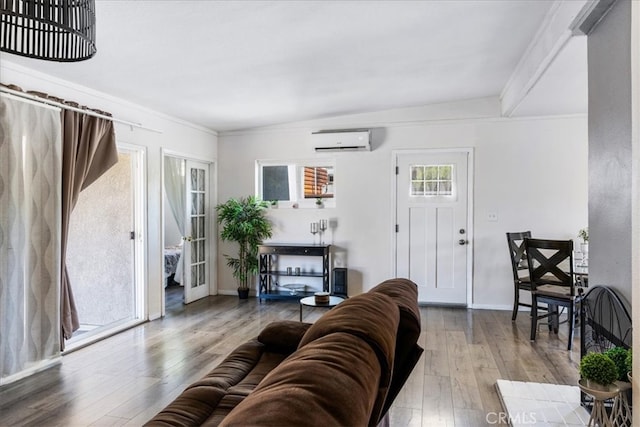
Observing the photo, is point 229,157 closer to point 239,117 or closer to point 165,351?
point 239,117

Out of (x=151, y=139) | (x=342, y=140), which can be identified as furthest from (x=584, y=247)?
(x=151, y=139)

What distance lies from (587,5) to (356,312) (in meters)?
2.13

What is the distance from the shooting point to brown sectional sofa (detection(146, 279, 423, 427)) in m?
0.74

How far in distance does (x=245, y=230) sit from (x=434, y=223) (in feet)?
8.02

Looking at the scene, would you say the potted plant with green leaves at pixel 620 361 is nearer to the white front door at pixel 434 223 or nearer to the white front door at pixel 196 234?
the white front door at pixel 434 223

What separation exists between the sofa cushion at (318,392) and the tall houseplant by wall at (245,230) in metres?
4.42

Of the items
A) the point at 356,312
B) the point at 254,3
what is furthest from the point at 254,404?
the point at 254,3

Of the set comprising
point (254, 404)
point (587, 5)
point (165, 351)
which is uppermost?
point (587, 5)

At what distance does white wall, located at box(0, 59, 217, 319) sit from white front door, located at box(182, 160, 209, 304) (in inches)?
12.2

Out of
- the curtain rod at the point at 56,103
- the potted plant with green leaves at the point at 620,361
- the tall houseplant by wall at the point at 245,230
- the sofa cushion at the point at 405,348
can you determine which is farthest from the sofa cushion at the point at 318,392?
the tall houseplant by wall at the point at 245,230

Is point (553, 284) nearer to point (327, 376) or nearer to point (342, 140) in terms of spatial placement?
point (342, 140)

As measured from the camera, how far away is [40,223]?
3043 millimetres

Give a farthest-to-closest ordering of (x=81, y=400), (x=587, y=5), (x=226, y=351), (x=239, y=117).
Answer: (x=239, y=117), (x=226, y=351), (x=81, y=400), (x=587, y=5)
